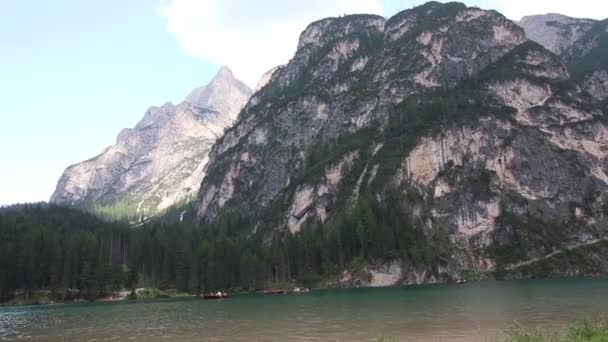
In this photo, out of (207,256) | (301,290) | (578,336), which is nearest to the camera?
(578,336)

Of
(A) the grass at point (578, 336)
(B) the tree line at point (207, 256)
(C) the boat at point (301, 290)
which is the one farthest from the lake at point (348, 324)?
(B) the tree line at point (207, 256)

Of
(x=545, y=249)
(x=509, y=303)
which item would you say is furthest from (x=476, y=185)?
(x=509, y=303)

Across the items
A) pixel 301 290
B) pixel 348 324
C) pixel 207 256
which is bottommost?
pixel 301 290

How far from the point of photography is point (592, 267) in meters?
146

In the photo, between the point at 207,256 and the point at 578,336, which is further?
the point at 207,256

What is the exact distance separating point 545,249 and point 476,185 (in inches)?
1228

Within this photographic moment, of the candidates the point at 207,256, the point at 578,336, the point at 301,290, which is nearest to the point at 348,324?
the point at 578,336

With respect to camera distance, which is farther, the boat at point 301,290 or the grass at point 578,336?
the boat at point 301,290

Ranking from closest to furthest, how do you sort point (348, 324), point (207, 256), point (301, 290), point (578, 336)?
point (578, 336) < point (348, 324) < point (301, 290) < point (207, 256)

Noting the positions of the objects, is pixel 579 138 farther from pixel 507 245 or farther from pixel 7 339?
pixel 7 339

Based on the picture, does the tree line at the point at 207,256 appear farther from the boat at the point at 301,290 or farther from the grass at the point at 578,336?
the grass at the point at 578,336

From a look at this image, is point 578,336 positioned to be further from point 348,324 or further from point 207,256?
point 207,256

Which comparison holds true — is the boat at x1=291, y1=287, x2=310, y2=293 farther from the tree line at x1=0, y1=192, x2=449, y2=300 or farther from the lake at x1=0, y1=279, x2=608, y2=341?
the lake at x1=0, y1=279, x2=608, y2=341

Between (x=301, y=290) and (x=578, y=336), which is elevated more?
(x=578, y=336)
